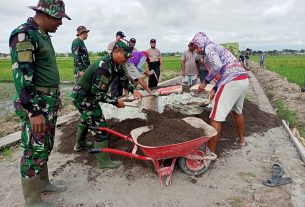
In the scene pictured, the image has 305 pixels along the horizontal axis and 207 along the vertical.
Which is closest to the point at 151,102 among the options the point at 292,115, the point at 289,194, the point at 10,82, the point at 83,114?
the point at 83,114

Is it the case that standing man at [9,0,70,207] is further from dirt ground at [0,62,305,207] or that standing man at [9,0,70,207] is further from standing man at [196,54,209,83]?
standing man at [196,54,209,83]

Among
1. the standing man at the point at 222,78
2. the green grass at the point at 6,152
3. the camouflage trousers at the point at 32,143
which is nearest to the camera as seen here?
the camouflage trousers at the point at 32,143

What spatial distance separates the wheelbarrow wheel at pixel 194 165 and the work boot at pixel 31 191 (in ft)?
5.95

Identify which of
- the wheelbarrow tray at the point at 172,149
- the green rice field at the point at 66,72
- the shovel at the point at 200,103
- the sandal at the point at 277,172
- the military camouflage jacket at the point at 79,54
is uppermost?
the military camouflage jacket at the point at 79,54

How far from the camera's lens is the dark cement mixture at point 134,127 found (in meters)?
4.79

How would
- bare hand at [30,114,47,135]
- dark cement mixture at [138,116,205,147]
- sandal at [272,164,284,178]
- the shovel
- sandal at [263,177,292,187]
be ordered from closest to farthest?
bare hand at [30,114,47,135], sandal at [263,177,292,187], sandal at [272,164,284,178], dark cement mixture at [138,116,205,147], the shovel

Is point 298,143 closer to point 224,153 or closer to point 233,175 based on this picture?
point 224,153

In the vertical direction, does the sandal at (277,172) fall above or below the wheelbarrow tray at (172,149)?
below

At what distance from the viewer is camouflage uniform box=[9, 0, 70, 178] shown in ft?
9.57

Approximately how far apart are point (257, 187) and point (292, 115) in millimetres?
4532

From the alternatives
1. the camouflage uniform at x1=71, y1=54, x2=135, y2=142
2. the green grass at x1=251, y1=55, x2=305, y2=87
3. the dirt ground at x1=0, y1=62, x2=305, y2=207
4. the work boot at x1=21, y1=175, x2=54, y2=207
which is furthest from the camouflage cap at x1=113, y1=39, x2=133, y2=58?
the green grass at x1=251, y1=55, x2=305, y2=87

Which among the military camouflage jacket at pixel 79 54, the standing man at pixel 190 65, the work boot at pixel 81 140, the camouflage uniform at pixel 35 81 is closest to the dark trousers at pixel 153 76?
the standing man at pixel 190 65

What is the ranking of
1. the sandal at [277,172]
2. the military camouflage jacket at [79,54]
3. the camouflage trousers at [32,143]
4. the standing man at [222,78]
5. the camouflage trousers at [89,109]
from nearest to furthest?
the camouflage trousers at [32,143]
the sandal at [277,172]
the camouflage trousers at [89,109]
the standing man at [222,78]
the military camouflage jacket at [79,54]

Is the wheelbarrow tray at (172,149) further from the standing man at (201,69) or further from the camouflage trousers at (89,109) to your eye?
the standing man at (201,69)
